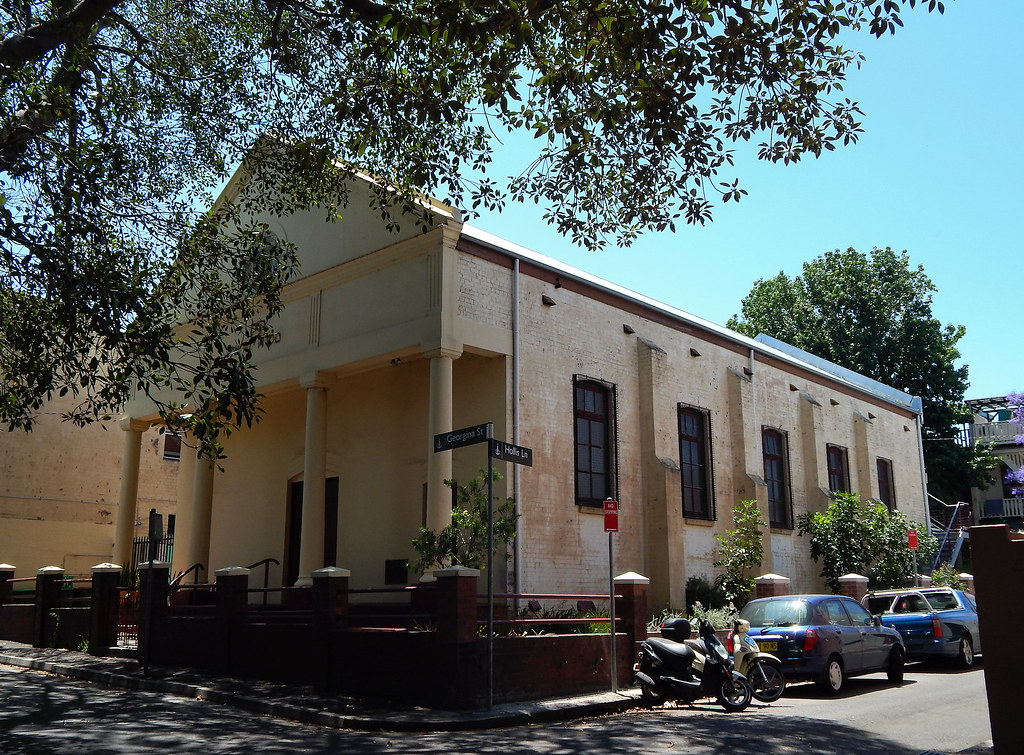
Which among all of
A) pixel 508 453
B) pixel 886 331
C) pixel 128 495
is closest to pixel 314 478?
pixel 508 453

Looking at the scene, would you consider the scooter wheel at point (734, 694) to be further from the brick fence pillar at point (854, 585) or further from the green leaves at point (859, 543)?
the green leaves at point (859, 543)

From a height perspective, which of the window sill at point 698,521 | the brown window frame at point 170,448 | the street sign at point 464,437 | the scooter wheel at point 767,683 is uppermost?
the brown window frame at point 170,448

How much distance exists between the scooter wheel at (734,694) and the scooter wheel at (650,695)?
778mm

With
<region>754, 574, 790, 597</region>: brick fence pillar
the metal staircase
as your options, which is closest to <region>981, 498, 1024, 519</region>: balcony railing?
the metal staircase

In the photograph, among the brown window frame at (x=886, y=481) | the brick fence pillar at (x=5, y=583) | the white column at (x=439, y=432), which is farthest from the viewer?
the brown window frame at (x=886, y=481)

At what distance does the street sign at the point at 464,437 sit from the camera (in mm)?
11414

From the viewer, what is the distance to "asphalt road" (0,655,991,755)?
8.88m

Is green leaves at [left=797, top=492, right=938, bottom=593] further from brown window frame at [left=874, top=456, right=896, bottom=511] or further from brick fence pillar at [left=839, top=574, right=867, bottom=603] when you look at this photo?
brown window frame at [left=874, top=456, right=896, bottom=511]

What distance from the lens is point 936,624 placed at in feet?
53.9

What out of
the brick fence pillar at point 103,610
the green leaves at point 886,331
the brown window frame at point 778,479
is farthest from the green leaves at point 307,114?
the green leaves at point 886,331

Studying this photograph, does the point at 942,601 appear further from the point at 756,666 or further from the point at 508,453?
the point at 508,453

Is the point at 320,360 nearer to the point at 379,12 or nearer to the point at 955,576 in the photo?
the point at 379,12

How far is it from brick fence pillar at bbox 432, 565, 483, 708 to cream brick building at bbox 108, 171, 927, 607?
370 cm

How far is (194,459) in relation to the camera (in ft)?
78.0
